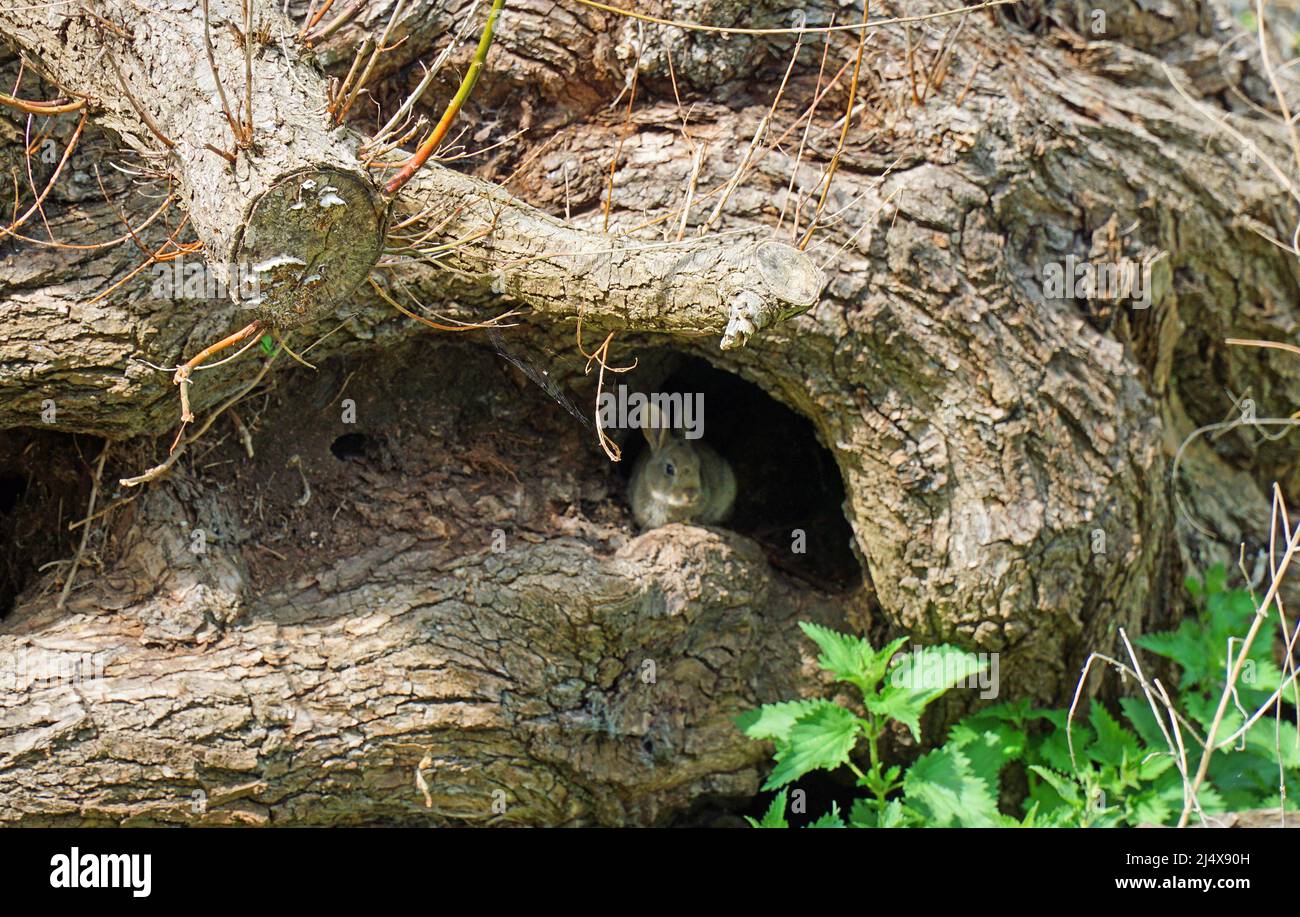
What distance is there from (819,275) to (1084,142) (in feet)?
6.82

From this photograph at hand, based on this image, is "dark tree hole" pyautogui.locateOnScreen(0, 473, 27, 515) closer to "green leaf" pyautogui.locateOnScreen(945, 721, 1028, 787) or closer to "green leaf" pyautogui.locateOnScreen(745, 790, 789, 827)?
"green leaf" pyautogui.locateOnScreen(745, 790, 789, 827)

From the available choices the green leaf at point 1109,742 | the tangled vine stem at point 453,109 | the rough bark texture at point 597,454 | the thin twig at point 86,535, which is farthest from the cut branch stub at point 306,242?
the green leaf at point 1109,742

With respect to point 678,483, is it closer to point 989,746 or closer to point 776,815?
point 776,815

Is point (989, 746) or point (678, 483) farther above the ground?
point (678, 483)

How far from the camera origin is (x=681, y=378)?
5332 mm

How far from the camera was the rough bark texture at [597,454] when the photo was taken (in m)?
3.69

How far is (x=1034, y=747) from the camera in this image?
15.4ft

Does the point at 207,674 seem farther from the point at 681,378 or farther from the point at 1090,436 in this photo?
the point at 1090,436

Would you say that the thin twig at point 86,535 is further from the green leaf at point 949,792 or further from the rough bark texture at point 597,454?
the green leaf at point 949,792

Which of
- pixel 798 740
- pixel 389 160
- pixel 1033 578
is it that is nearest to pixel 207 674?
pixel 389 160

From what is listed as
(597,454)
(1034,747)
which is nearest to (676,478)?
(597,454)

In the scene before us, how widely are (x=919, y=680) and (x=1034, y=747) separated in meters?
0.74

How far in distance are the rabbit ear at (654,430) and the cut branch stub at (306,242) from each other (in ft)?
7.56

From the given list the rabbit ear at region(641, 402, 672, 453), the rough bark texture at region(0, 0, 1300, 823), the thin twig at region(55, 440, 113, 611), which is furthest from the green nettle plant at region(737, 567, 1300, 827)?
the thin twig at region(55, 440, 113, 611)
